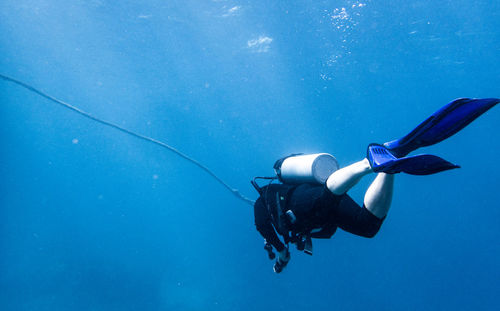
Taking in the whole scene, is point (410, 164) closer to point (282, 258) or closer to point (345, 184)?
point (345, 184)

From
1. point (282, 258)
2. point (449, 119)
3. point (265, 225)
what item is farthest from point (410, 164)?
point (282, 258)

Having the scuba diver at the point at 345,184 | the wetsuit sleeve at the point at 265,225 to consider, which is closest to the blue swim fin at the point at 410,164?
the scuba diver at the point at 345,184

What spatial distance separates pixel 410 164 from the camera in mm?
2324

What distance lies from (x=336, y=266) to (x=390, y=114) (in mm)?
26115

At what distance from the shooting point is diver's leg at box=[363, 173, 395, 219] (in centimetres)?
292

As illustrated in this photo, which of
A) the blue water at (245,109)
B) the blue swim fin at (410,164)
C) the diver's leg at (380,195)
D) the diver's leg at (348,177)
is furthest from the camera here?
the blue water at (245,109)

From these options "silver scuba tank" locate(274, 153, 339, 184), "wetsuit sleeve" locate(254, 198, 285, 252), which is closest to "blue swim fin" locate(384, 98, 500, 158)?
"silver scuba tank" locate(274, 153, 339, 184)

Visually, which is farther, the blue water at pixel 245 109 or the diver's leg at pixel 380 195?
the blue water at pixel 245 109

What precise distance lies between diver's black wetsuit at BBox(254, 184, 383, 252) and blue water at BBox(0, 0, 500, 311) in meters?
13.2

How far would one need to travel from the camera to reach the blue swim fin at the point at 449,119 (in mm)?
2412

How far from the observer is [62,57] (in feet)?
60.5

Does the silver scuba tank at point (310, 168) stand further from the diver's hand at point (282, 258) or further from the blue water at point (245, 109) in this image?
the blue water at point (245, 109)

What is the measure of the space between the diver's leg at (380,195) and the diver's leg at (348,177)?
250 millimetres

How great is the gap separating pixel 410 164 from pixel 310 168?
4.58ft
